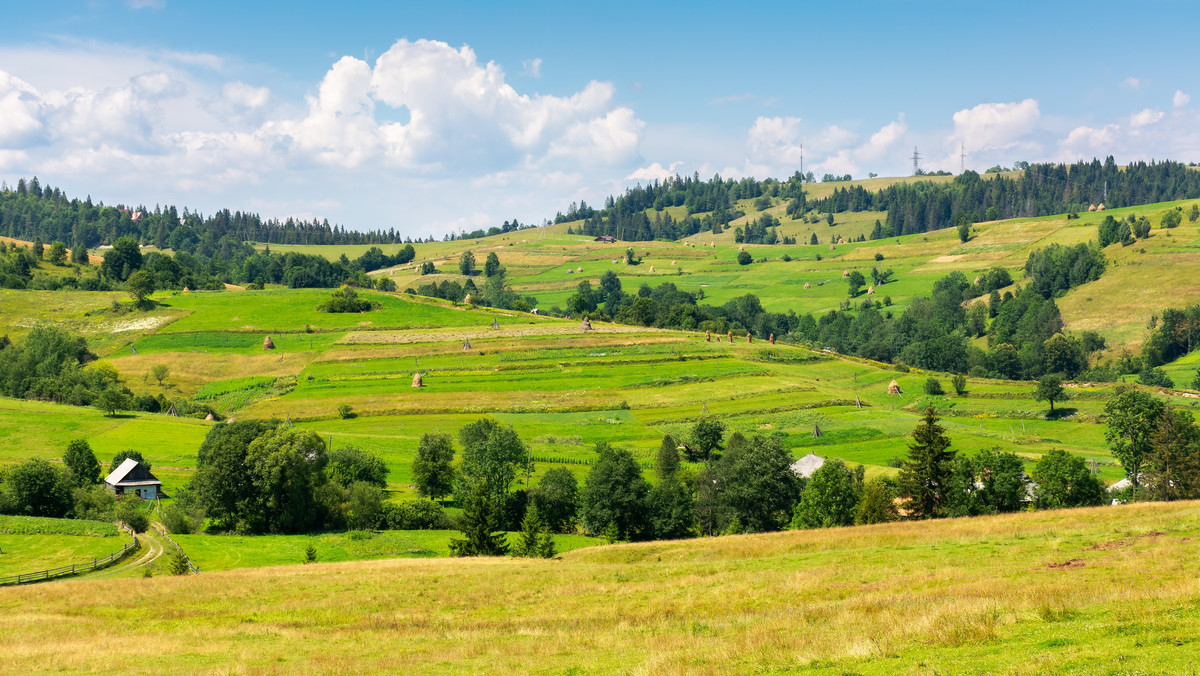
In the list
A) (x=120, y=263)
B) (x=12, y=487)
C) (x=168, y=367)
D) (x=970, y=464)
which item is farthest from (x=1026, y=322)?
(x=120, y=263)

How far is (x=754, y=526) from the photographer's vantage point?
70.6m

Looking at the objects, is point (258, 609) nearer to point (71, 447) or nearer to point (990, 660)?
point (990, 660)

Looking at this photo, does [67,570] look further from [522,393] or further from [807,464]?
[522,393]

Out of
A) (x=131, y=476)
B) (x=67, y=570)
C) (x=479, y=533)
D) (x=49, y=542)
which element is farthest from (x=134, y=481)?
(x=479, y=533)

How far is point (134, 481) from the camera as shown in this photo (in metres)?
75.2

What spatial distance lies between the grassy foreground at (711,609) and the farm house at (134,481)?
36816 mm

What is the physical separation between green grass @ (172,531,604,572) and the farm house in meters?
17.9

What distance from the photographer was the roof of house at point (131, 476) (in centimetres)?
7506

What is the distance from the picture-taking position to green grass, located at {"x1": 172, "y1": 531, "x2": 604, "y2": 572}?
53.6 meters

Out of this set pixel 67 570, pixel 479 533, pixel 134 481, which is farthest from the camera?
pixel 134 481

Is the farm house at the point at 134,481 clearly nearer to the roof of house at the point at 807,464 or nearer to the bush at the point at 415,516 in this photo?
the bush at the point at 415,516

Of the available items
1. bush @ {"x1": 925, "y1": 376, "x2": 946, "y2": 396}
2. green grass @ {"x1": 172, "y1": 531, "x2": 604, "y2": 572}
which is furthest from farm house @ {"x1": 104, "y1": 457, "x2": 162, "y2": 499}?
bush @ {"x1": 925, "y1": 376, "x2": 946, "y2": 396}

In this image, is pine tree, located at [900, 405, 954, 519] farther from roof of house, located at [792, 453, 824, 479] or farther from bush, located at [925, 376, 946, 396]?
bush, located at [925, 376, 946, 396]

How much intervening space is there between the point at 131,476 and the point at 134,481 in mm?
831
